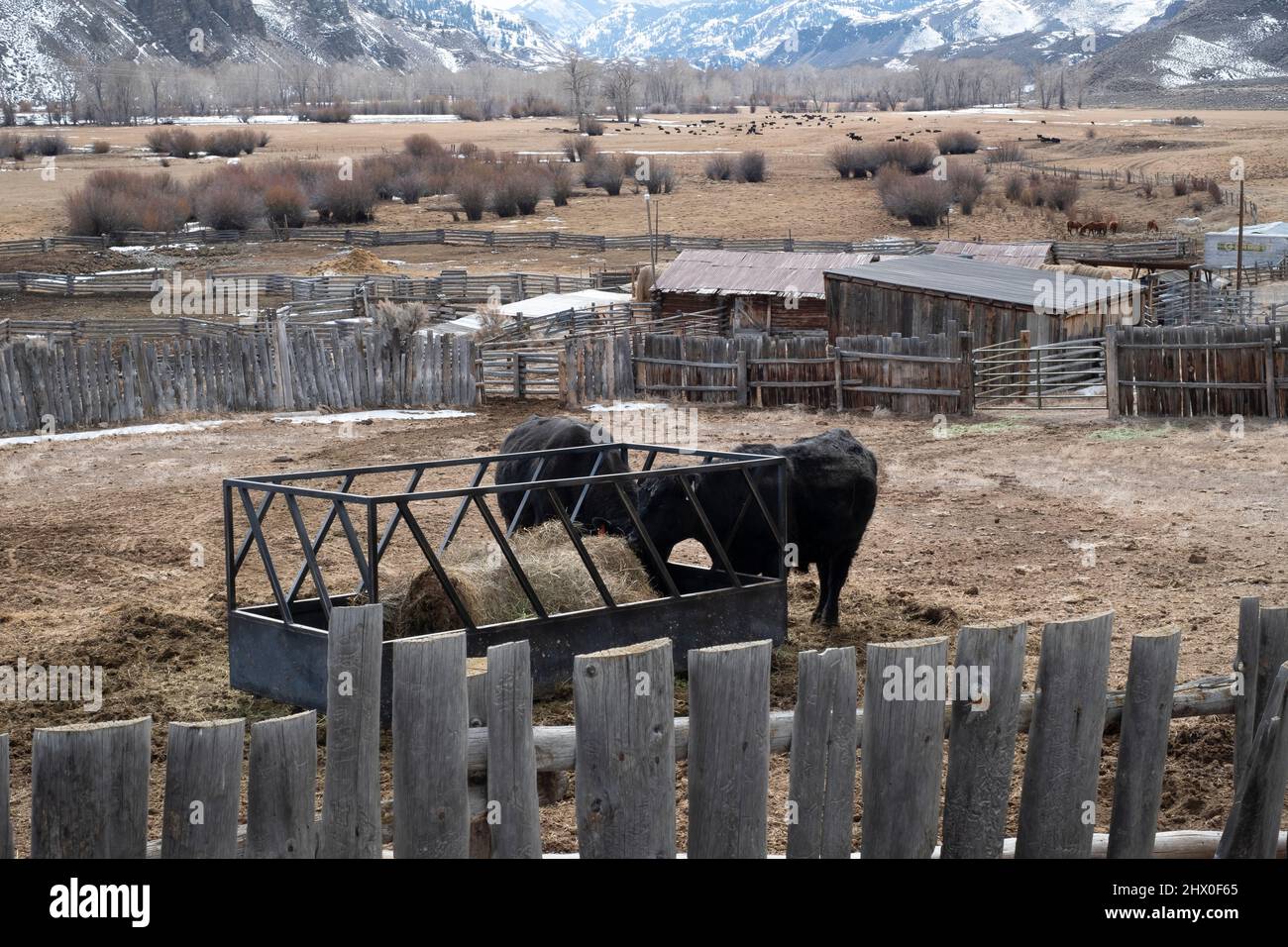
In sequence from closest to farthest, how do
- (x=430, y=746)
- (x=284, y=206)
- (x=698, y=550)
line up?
1. (x=430, y=746)
2. (x=698, y=550)
3. (x=284, y=206)

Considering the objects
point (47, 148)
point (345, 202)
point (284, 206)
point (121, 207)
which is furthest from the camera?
point (47, 148)

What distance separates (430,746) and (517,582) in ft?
15.0

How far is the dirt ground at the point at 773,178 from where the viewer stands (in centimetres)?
5575

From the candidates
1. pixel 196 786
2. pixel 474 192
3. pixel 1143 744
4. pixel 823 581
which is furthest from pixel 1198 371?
pixel 474 192

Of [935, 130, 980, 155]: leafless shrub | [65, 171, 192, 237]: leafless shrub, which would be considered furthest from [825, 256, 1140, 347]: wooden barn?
[935, 130, 980, 155]: leafless shrub

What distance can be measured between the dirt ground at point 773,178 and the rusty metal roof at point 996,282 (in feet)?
69.1

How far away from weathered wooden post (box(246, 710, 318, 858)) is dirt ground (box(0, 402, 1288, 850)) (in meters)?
2.49

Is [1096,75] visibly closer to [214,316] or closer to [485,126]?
[485,126]

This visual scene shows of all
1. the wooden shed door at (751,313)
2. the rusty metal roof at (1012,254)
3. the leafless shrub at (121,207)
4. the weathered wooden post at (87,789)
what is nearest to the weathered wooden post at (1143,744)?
the weathered wooden post at (87,789)

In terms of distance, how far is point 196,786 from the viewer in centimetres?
318

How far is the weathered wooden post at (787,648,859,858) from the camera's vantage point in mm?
3611

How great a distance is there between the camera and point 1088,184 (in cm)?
6744

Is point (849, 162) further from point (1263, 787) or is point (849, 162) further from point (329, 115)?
point (329, 115)

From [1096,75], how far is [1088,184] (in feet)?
418
